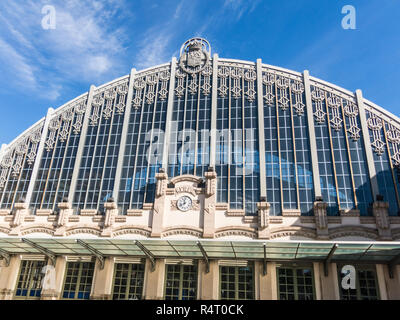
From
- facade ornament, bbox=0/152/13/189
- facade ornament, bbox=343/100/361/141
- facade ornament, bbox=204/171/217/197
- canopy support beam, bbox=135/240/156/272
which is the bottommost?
canopy support beam, bbox=135/240/156/272

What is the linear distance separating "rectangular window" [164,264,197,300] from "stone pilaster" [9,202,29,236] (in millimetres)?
13279

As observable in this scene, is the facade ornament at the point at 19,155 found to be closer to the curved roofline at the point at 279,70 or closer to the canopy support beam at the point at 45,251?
the curved roofline at the point at 279,70

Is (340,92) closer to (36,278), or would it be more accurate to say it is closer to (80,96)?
(80,96)

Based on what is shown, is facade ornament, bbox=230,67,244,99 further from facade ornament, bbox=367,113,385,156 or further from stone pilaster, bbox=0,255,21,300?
stone pilaster, bbox=0,255,21,300

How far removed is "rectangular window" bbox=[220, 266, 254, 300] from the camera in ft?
72.3

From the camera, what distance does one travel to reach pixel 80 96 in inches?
1321

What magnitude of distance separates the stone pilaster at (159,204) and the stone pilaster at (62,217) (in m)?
7.43

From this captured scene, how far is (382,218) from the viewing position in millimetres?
22344

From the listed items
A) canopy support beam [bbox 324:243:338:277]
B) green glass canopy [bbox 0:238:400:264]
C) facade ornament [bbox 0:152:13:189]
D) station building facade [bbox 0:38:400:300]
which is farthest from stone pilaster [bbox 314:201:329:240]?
facade ornament [bbox 0:152:13:189]

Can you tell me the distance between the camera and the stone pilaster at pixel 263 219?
75.5ft

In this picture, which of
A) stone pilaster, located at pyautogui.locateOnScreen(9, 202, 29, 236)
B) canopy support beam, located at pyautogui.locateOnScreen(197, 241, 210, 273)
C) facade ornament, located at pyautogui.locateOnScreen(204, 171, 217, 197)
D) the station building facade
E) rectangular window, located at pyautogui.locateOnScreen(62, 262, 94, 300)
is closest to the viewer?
canopy support beam, located at pyautogui.locateOnScreen(197, 241, 210, 273)
